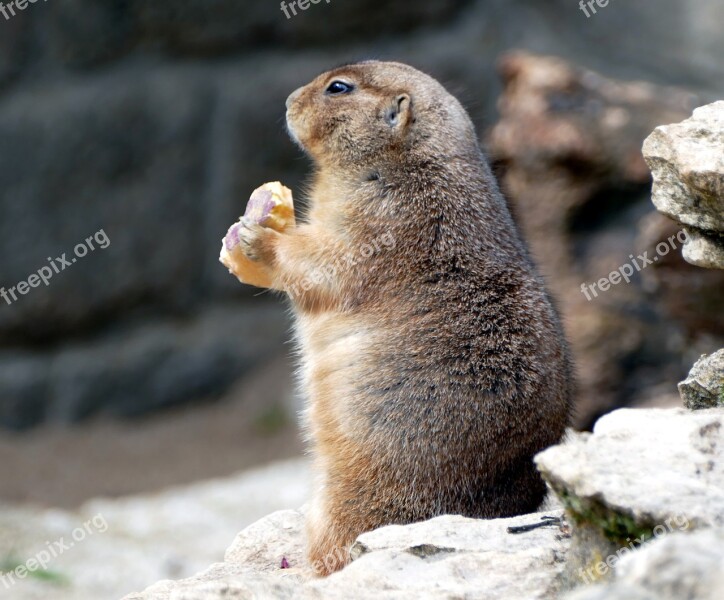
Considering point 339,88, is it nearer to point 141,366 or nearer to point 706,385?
point 706,385

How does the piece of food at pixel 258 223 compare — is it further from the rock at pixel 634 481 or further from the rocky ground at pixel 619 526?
the rock at pixel 634 481

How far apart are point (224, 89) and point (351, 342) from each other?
4.90 meters

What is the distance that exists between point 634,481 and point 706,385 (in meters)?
1.24

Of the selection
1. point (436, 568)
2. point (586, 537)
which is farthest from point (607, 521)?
point (436, 568)

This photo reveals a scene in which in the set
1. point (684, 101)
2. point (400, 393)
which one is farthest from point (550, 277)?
point (400, 393)

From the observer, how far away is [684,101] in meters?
7.11

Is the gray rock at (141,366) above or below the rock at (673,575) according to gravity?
below

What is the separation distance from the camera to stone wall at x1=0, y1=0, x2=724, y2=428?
8180 millimetres

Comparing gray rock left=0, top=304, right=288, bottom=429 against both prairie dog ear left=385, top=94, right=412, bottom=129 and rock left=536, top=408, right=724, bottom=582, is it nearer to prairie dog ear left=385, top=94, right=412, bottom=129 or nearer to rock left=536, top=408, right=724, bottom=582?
prairie dog ear left=385, top=94, right=412, bottom=129

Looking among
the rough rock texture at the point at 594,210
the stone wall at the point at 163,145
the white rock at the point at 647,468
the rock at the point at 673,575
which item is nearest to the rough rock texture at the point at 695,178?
the white rock at the point at 647,468

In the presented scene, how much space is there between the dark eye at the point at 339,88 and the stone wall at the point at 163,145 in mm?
3411

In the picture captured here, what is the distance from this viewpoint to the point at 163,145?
8617mm

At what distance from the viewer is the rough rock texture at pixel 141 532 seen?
6.71m

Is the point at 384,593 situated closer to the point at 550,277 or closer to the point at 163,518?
the point at 550,277
